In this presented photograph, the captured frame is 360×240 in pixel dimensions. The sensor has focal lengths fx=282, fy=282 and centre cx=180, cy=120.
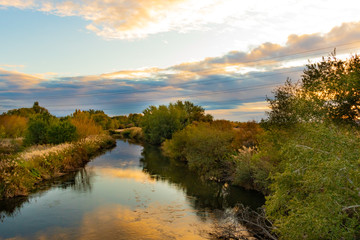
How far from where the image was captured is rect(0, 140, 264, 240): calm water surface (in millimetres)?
14414

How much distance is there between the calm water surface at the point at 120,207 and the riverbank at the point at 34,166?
1.04 metres

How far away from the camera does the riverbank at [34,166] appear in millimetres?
19862

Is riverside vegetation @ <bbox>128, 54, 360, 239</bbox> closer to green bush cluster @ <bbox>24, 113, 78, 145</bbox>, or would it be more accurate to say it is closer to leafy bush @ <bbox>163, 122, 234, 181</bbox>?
leafy bush @ <bbox>163, 122, 234, 181</bbox>

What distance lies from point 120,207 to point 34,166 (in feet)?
36.6

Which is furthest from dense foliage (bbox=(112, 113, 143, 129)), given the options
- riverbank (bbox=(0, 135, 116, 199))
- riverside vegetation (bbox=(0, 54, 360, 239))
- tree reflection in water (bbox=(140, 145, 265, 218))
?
riverside vegetation (bbox=(0, 54, 360, 239))

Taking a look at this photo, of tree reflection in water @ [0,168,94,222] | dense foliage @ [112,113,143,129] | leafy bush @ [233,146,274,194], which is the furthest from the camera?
dense foliage @ [112,113,143,129]

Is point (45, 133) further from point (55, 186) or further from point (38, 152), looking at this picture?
point (55, 186)

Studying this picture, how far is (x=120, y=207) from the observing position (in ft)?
60.7

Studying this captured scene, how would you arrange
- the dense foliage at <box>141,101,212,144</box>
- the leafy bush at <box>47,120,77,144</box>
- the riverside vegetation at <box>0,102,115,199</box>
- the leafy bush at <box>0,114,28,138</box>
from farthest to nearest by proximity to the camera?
1. the dense foliage at <box>141,101,212,144</box>
2. the leafy bush at <box>0,114,28,138</box>
3. the leafy bush at <box>47,120,77,144</box>
4. the riverside vegetation at <box>0,102,115,199</box>

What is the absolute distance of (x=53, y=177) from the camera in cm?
2683

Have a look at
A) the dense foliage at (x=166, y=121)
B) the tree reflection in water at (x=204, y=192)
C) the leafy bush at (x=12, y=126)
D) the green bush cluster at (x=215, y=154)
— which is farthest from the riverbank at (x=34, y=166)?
the dense foliage at (x=166, y=121)

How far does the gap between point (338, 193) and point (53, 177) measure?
82.6 feet

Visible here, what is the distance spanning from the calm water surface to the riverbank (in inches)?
40.8

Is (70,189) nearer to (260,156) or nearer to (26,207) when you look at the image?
(26,207)
